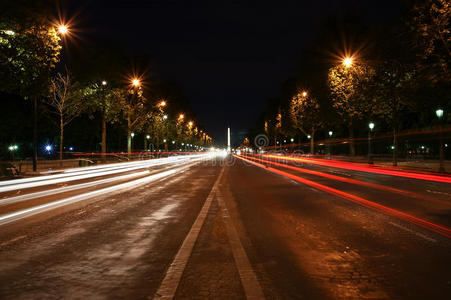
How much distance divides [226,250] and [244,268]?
0.99 metres

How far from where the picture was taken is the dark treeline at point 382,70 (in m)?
23.3

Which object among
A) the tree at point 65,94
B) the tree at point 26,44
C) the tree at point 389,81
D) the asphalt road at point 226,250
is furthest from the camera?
the tree at point 65,94

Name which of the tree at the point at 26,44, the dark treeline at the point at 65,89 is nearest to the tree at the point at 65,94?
the dark treeline at the point at 65,89

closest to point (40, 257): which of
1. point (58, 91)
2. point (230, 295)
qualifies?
point (230, 295)

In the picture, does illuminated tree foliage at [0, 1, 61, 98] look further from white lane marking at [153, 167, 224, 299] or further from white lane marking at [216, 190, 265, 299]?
white lane marking at [216, 190, 265, 299]

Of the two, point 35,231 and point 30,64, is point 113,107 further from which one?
point 35,231

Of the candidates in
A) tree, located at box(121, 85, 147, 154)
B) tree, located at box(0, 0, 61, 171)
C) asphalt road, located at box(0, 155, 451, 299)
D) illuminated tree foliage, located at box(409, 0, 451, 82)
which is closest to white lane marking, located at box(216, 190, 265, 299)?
asphalt road, located at box(0, 155, 451, 299)

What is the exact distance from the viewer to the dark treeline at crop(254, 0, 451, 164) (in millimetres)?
23344

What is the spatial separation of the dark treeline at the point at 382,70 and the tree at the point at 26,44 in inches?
907

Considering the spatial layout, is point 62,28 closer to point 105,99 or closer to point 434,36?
point 105,99

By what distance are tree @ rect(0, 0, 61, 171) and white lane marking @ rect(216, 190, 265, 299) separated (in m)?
16.6

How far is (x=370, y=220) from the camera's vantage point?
28.4ft

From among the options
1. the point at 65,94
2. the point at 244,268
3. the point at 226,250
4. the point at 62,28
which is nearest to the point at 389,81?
the point at 62,28

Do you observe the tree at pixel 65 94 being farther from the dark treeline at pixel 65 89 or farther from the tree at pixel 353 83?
the tree at pixel 353 83
